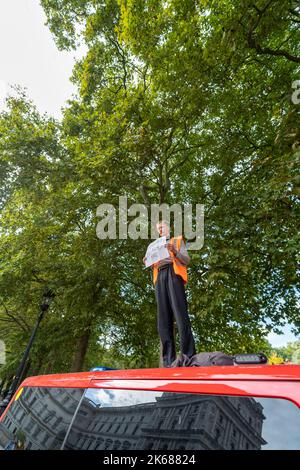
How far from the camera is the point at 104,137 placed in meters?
7.86

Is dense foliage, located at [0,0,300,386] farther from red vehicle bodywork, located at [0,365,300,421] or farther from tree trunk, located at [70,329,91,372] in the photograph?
red vehicle bodywork, located at [0,365,300,421]

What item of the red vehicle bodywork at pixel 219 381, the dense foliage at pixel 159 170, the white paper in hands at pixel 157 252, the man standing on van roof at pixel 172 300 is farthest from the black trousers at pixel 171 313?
the dense foliage at pixel 159 170

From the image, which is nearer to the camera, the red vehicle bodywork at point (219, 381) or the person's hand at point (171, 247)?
the red vehicle bodywork at point (219, 381)

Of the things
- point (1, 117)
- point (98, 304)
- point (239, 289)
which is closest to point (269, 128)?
point (239, 289)

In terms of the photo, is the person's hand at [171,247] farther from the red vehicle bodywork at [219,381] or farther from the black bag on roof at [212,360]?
the red vehicle bodywork at [219,381]

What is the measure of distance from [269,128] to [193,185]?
3.68 m

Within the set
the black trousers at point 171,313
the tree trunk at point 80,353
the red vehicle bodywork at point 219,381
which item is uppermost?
the tree trunk at point 80,353

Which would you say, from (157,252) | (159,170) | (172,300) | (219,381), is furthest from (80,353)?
(219,381)

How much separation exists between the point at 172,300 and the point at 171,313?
0.27 meters

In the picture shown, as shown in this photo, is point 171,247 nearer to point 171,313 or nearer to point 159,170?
point 171,313

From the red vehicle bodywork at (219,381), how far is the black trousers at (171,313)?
1.68 m

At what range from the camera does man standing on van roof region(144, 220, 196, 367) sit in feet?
10.7

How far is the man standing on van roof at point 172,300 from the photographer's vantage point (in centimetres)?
326

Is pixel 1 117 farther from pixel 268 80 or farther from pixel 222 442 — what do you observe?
pixel 222 442
